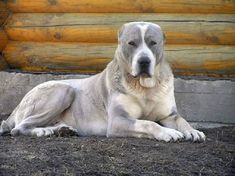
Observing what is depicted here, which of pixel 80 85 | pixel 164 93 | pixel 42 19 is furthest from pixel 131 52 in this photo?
pixel 42 19

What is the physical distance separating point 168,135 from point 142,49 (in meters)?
0.91

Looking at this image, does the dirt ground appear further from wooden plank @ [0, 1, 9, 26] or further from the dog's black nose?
wooden plank @ [0, 1, 9, 26]

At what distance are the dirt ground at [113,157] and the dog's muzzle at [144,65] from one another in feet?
2.27

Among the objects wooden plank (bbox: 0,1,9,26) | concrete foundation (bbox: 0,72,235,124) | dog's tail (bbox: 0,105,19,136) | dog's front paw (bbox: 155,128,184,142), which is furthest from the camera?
wooden plank (bbox: 0,1,9,26)

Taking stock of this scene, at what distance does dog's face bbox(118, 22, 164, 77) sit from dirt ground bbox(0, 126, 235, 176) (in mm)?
735

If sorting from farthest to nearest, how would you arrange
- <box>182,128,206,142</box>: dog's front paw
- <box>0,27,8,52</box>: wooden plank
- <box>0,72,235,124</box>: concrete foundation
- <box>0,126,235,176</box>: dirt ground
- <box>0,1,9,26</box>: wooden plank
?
<box>0,27,8,52</box>: wooden plank < <box>0,1,9,26</box>: wooden plank < <box>0,72,235,124</box>: concrete foundation < <box>182,128,206,142</box>: dog's front paw < <box>0,126,235,176</box>: dirt ground

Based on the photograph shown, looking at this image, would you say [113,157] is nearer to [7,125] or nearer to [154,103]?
[154,103]

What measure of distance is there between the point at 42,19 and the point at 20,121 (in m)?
1.66

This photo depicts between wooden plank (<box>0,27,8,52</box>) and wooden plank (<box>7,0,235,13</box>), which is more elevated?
wooden plank (<box>7,0,235,13</box>)

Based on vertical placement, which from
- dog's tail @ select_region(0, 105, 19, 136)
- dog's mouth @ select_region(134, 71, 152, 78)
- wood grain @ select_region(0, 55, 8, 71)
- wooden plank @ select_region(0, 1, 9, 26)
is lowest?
dog's tail @ select_region(0, 105, 19, 136)

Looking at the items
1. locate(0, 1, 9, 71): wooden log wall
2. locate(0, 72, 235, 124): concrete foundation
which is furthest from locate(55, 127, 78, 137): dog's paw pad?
locate(0, 1, 9, 71): wooden log wall

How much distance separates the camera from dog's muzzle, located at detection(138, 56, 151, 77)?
597 cm

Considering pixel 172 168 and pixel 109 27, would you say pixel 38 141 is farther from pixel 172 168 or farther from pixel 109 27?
pixel 109 27

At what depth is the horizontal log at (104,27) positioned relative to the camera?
7.32 meters
